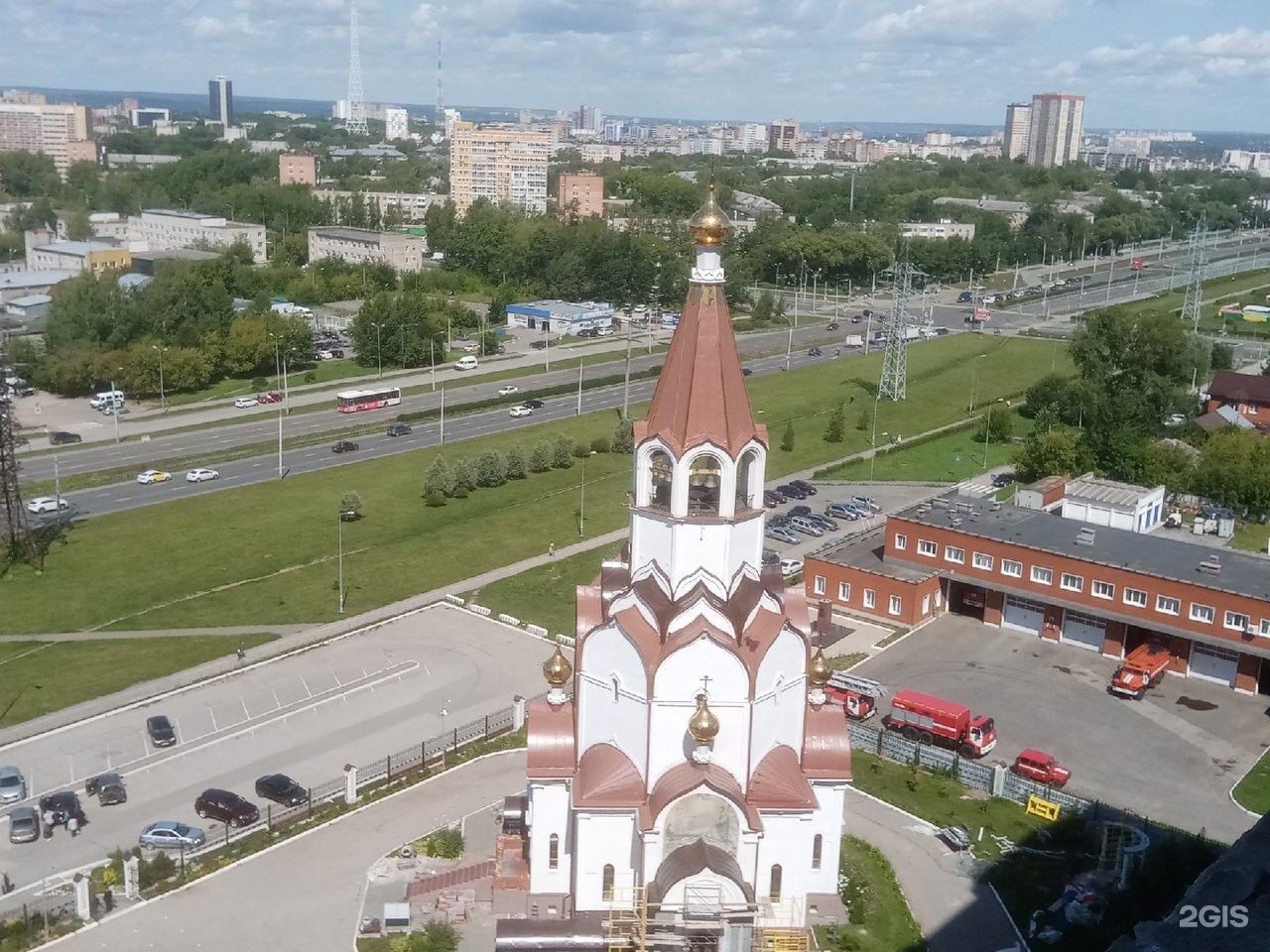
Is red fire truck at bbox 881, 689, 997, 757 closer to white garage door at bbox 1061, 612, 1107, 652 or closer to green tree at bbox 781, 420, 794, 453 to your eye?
white garage door at bbox 1061, 612, 1107, 652

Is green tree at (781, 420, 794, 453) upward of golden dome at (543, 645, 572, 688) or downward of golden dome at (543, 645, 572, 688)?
downward

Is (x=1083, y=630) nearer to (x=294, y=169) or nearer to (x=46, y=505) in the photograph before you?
(x=46, y=505)

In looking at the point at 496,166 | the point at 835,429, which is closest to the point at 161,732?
the point at 835,429

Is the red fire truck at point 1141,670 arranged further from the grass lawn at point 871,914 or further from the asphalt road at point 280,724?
the asphalt road at point 280,724

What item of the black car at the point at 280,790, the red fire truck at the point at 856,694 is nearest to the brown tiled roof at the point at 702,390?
the black car at the point at 280,790

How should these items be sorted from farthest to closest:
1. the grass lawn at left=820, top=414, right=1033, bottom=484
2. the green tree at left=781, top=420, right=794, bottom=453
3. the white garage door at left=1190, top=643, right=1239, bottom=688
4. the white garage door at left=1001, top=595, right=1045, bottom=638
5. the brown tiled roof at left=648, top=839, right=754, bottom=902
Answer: the green tree at left=781, top=420, right=794, bottom=453 < the grass lawn at left=820, top=414, right=1033, bottom=484 < the white garage door at left=1001, top=595, right=1045, bottom=638 < the white garage door at left=1190, top=643, right=1239, bottom=688 < the brown tiled roof at left=648, top=839, right=754, bottom=902

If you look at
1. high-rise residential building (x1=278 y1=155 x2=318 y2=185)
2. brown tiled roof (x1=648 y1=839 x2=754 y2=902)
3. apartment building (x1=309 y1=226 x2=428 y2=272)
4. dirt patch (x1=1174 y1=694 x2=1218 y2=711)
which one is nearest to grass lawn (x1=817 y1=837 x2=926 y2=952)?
brown tiled roof (x1=648 y1=839 x2=754 y2=902)

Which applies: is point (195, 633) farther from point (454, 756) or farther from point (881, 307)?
point (881, 307)
